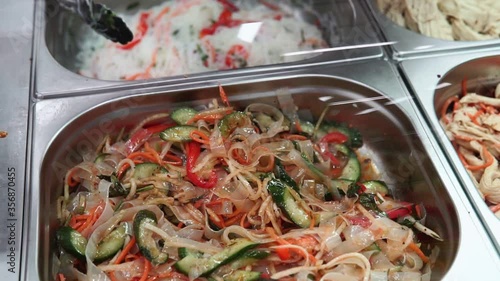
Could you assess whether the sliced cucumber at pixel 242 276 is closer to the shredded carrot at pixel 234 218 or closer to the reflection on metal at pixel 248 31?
the shredded carrot at pixel 234 218

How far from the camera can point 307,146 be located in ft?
5.09

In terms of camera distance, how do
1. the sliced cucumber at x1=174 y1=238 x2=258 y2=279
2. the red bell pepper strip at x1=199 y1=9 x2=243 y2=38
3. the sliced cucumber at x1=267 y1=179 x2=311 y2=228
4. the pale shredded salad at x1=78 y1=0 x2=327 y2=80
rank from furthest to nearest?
the red bell pepper strip at x1=199 y1=9 x2=243 y2=38
the pale shredded salad at x1=78 y1=0 x2=327 y2=80
the sliced cucumber at x1=267 y1=179 x2=311 y2=228
the sliced cucumber at x1=174 y1=238 x2=258 y2=279

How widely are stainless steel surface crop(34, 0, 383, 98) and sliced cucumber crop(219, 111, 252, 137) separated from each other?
0.18m

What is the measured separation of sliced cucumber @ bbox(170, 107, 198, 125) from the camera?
1580 millimetres

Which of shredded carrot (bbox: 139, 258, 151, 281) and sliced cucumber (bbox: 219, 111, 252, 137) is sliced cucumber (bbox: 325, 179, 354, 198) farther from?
shredded carrot (bbox: 139, 258, 151, 281)

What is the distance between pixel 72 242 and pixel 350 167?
2.97 feet

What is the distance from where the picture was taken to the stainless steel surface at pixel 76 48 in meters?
1.62

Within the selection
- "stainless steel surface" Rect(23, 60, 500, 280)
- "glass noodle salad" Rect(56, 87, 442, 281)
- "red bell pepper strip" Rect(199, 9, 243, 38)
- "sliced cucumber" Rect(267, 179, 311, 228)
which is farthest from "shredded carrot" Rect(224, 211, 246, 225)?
"red bell pepper strip" Rect(199, 9, 243, 38)

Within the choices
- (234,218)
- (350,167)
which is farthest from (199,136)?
(350,167)

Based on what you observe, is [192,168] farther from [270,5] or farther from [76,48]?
[270,5]

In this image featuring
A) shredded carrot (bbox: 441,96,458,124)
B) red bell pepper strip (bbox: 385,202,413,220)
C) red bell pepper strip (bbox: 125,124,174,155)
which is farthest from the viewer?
shredded carrot (bbox: 441,96,458,124)

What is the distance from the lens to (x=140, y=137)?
159 cm

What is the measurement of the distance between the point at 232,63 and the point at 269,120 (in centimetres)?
40

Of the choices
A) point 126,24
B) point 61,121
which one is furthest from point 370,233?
point 126,24
